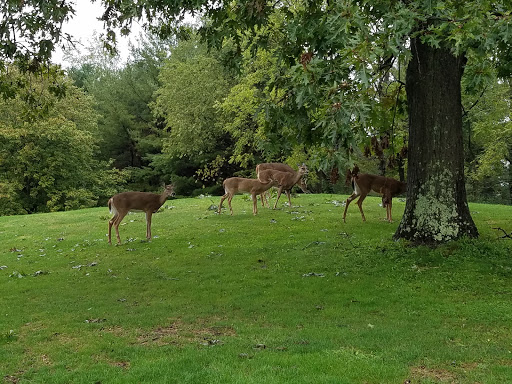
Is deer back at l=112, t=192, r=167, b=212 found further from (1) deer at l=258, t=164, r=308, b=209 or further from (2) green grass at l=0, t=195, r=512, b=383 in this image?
(1) deer at l=258, t=164, r=308, b=209

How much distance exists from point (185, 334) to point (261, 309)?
5.14ft

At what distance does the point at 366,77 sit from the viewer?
5.14 metres

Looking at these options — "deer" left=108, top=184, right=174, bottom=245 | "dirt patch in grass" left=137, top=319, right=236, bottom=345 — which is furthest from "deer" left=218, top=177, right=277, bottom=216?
"dirt patch in grass" left=137, top=319, right=236, bottom=345

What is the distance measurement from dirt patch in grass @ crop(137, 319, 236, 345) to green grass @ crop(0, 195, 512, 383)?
0.03 m

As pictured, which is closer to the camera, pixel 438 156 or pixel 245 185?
pixel 438 156

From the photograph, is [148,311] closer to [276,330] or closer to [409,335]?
[276,330]

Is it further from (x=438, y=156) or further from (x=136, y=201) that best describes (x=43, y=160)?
(x=438, y=156)

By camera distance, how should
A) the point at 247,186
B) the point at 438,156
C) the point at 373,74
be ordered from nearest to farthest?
the point at 373,74 → the point at 438,156 → the point at 247,186

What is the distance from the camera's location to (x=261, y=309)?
7805 millimetres

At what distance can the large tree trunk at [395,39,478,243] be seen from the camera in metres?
10.1

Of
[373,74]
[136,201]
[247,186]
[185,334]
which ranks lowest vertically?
[185,334]

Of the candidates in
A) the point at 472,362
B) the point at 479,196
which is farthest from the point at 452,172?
the point at 479,196

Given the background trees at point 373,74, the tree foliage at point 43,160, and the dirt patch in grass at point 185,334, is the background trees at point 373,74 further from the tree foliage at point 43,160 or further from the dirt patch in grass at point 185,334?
the tree foliage at point 43,160

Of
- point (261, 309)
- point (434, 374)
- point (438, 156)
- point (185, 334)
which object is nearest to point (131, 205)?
point (261, 309)
